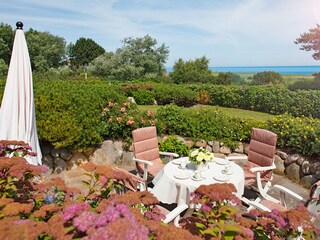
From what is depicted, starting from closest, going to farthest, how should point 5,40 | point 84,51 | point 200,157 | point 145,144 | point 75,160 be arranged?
point 200,157
point 145,144
point 75,160
point 5,40
point 84,51

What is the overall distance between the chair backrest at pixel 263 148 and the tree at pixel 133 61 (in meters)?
19.4

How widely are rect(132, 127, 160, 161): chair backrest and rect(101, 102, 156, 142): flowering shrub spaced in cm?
116

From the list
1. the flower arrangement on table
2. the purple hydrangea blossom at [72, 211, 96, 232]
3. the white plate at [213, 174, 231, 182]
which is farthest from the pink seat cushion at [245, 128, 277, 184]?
the purple hydrangea blossom at [72, 211, 96, 232]

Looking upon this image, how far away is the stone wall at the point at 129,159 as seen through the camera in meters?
5.18

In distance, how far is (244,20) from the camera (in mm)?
10445

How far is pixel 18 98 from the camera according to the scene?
14.0 ft

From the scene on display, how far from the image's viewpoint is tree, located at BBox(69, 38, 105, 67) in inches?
1896

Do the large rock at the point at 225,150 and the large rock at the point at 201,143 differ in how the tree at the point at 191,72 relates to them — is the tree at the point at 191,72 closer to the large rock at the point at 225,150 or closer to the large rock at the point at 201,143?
the large rock at the point at 201,143

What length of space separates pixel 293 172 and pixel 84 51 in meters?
49.0

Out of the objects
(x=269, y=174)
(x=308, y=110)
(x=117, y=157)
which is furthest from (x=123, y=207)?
(x=308, y=110)

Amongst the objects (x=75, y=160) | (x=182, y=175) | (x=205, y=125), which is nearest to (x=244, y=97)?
(x=205, y=125)

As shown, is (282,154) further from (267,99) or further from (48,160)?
(267,99)

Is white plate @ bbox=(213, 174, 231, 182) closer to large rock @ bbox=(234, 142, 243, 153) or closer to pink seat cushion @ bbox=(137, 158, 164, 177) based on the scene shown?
pink seat cushion @ bbox=(137, 158, 164, 177)

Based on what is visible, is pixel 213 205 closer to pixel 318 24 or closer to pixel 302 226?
pixel 302 226
